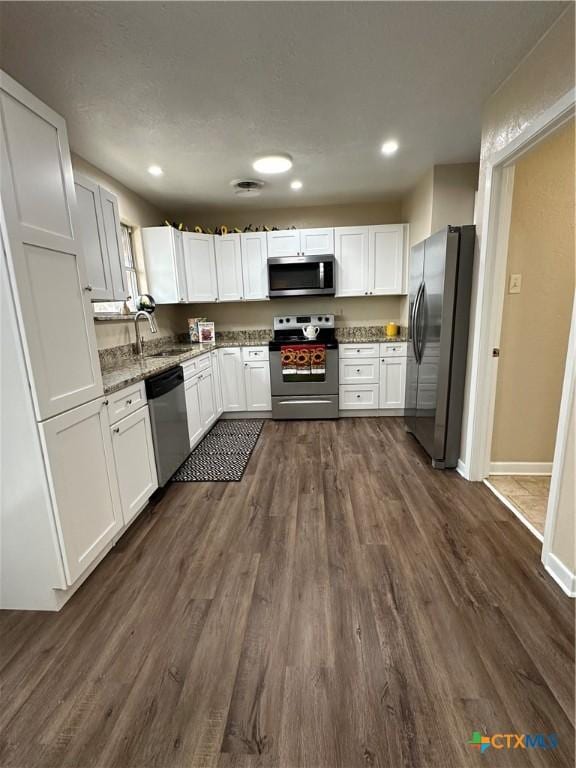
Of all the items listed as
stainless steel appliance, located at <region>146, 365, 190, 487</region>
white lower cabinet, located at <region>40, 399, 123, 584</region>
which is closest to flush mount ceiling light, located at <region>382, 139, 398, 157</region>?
stainless steel appliance, located at <region>146, 365, 190, 487</region>

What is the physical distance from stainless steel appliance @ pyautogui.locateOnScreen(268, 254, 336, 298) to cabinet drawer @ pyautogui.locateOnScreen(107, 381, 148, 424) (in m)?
2.27

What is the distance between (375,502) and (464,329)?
1412 millimetres

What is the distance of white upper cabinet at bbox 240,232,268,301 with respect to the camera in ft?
13.3

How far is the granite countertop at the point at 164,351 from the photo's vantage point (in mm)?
2293

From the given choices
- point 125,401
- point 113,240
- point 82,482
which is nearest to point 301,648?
point 82,482

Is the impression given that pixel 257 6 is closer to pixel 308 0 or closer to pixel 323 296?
pixel 308 0

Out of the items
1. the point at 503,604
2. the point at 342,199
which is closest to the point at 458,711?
the point at 503,604

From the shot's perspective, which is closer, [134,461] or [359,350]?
[134,461]

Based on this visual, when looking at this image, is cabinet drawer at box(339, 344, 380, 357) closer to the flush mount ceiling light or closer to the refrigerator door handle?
the refrigerator door handle

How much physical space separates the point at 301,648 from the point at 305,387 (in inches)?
112

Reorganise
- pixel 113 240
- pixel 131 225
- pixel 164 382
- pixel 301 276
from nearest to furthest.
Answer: pixel 113 240 < pixel 164 382 < pixel 131 225 < pixel 301 276

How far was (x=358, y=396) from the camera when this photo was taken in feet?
13.3

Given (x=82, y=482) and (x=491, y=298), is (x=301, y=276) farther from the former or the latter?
(x=82, y=482)

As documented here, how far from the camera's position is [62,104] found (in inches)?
78.0
